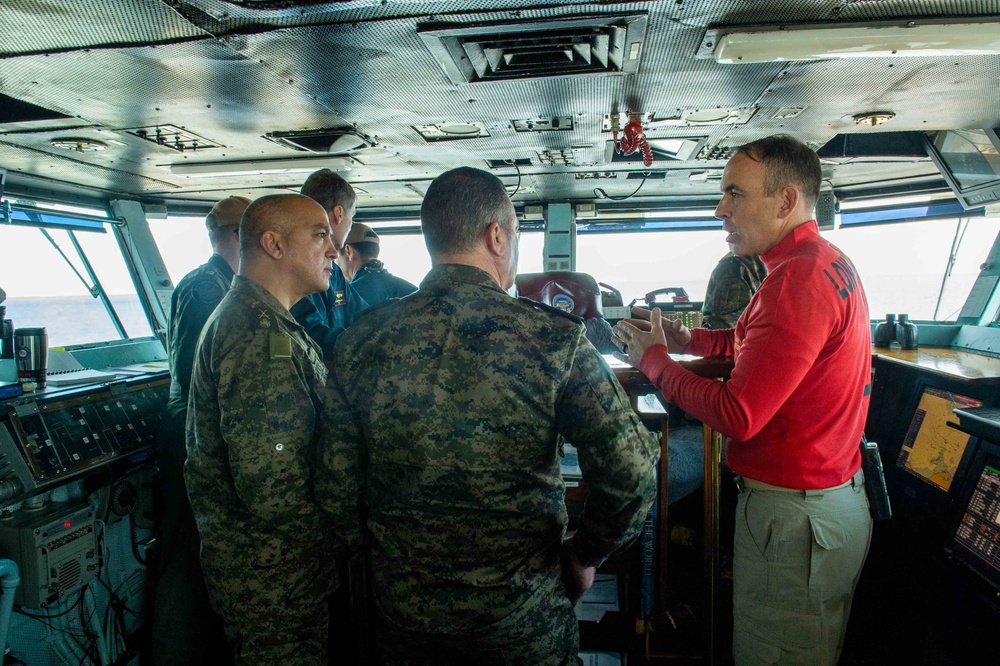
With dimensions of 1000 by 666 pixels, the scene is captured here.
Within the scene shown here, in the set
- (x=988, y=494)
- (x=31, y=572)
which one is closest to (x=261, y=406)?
(x=31, y=572)

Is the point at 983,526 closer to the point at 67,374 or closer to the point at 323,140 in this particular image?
the point at 323,140

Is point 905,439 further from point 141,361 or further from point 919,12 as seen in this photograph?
point 141,361

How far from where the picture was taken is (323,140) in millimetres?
3516

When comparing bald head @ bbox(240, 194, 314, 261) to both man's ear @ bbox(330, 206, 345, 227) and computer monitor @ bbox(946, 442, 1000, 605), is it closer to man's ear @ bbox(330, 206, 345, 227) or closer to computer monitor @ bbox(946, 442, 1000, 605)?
man's ear @ bbox(330, 206, 345, 227)

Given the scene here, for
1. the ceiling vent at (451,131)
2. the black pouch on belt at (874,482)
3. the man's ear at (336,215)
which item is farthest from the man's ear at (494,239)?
the ceiling vent at (451,131)

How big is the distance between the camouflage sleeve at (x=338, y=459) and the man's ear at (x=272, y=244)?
2.02 feet

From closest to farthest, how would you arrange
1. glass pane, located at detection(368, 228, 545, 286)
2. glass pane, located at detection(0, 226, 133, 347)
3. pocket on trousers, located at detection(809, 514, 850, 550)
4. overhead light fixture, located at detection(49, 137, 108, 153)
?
1. pocket on trousers, located at detection(809, 514, 850, 550)
2. overhead light fixture, located at detection(49, 137, 108, 153)
3. glass pane, located at detection(0, 226, 133, 347)
4. glass pane, located at detection(368, 228, 545, 286)

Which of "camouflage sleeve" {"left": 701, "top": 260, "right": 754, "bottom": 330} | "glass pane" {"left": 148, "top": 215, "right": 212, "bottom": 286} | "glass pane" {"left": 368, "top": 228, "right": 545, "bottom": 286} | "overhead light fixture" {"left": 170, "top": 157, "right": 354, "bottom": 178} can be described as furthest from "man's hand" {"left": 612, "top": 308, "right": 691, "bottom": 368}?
"glass pane" {"left": 148, "top": 215, "right": 212, "bottom": 286}

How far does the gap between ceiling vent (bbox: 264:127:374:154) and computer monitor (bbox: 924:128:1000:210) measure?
375cm

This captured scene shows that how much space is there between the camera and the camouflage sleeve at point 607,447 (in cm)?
111

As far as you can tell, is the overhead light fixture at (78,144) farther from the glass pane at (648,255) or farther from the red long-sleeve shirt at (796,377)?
the glass pane at (648,255)

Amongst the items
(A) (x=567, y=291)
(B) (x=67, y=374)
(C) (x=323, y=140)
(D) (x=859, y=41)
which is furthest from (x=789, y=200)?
(B) (x=67, y=374)

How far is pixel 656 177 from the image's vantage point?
4.66 metres

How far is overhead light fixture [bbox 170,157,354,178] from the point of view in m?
3.93
